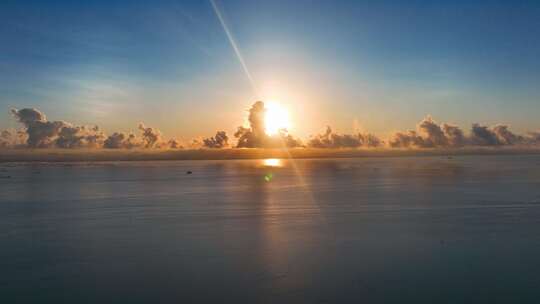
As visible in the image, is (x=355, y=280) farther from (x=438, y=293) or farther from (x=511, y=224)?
(x=511, y=224)

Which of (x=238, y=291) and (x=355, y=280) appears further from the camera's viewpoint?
(x=355, y=280)

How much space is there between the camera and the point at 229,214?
1451 inches

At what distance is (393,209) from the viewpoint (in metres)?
38.3

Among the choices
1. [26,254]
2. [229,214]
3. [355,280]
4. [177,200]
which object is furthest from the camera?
[177,200]

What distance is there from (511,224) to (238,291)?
21.4 metres

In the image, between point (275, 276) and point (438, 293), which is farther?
point (275, 276)

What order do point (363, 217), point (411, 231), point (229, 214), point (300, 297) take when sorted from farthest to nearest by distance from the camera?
point (229, 214)
point (363, 217)
point (411, 231)
point (300, 297)

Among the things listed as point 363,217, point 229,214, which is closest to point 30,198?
point 229,214

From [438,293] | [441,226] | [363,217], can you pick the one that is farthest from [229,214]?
[438,293]

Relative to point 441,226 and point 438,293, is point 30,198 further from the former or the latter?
point 438,293

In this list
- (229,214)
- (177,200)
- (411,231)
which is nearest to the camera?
(411,231)

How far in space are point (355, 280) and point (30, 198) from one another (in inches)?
1786

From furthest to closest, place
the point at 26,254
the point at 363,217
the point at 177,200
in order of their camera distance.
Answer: the point at 177,200, the point at 363,217, the point at 26,254

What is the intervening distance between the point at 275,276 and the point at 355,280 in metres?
3.32
